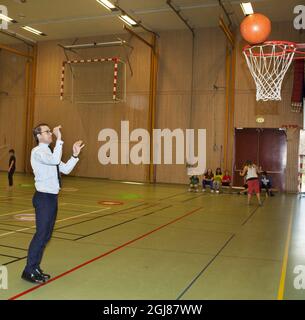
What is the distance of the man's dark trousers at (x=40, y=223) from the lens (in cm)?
487

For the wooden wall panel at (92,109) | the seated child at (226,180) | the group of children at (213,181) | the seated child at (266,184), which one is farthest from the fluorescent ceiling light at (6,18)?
the seated child at (266,184)

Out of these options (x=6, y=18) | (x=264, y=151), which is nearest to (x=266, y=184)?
(x=264, y=151)

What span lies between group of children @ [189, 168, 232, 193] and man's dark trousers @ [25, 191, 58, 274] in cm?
1300

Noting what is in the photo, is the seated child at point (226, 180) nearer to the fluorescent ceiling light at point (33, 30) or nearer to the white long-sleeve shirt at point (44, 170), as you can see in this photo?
the fluorescent ceiling light at point (33, 30)

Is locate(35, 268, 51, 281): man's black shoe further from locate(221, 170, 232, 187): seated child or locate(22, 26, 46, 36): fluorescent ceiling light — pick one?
locate(22, 26, 46, 36): fluorescent ceiling light

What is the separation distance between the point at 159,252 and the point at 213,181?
1126cm

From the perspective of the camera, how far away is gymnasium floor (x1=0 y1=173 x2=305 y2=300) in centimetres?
478

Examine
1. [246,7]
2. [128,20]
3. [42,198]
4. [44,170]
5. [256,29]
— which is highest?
[128,20]

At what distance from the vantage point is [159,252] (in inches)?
260

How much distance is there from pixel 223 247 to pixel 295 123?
43.2ft

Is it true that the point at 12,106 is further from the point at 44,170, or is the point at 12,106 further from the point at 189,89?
the point at 44,170

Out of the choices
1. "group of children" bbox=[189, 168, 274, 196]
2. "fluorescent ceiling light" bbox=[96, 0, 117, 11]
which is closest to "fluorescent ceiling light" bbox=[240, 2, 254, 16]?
"fluorescent ceiling light" bbox=[96, 0, 117, 11]

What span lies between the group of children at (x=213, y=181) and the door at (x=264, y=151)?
140cm
